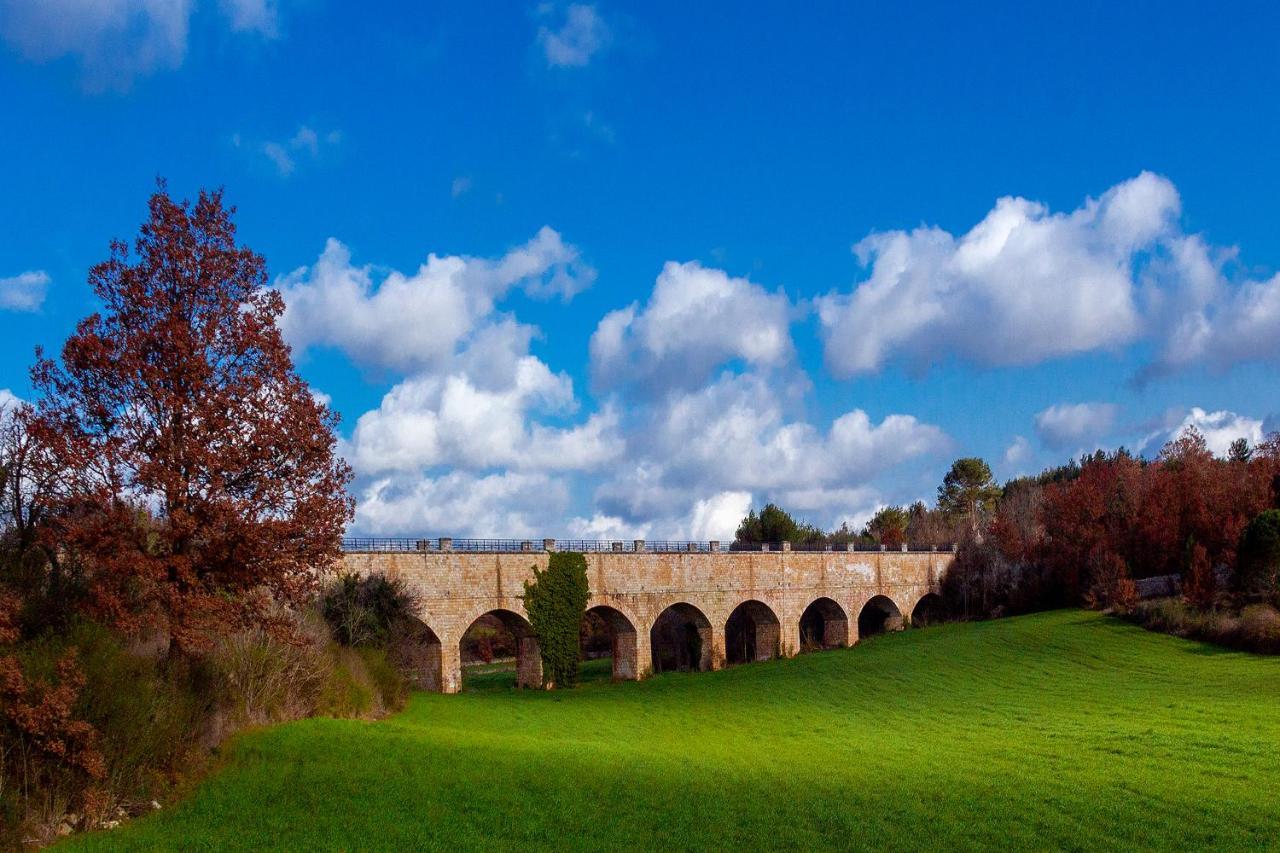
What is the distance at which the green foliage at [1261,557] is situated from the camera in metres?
34.7

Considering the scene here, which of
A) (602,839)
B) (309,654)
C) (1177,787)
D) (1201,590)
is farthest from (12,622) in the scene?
(1201,590)

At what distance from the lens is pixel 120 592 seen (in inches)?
580

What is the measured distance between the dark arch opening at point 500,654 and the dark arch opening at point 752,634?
1012 cm

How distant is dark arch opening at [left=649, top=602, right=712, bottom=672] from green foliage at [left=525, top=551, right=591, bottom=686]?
4.95 meters

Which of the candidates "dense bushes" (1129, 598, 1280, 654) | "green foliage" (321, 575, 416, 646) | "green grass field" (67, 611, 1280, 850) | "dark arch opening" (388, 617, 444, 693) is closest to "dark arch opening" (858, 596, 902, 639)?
"dense bushes" (1129, 598, 1280, 654)

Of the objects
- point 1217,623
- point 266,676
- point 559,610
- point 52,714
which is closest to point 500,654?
point 559,610

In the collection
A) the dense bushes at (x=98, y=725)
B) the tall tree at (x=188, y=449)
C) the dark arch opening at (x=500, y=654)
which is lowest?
the dark arch opening at (x=500, y=654)

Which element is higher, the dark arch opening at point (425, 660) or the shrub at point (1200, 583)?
the shrub at point (1200, 583)

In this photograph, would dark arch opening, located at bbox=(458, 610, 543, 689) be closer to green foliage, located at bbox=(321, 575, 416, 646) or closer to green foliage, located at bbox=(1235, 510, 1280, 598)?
green foliage, located at bbox=(321, 575, 416, 646)

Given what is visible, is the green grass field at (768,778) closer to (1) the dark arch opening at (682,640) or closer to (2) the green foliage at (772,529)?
(1) the dark arch opening at (682,640)

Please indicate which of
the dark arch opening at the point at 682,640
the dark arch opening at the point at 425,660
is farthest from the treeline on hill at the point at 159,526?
the dark arch opening at the point at 682,640

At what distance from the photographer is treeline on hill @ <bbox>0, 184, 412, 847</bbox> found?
13281 mm

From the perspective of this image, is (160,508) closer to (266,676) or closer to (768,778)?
(266,676)

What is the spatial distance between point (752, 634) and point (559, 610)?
15.7 m
